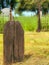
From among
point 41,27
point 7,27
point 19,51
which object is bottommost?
point 41,27

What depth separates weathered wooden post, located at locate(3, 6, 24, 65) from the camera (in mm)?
7117

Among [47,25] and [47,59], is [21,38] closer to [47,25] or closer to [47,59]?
[47,59]

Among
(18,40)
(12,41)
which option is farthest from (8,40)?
(18,40)

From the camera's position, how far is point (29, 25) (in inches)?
1182

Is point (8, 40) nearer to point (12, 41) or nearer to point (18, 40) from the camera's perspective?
point (12, 41)

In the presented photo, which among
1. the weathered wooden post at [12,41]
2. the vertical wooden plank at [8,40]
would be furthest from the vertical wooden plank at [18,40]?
the vertical wooden plank at [8,40]

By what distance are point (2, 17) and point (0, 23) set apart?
2.75 feet

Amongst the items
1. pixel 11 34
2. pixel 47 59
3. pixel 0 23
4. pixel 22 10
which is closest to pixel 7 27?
pixel 11 34

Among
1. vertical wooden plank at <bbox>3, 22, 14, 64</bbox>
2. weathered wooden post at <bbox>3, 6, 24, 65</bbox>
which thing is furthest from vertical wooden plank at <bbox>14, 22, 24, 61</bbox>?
vertical wooden plank at <bbox>3, 22, 14, 64</bbox>

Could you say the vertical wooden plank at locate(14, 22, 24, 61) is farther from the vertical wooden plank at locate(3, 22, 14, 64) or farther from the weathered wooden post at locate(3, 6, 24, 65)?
the vertical wooden plank at locate(3, 22, 14, 64)

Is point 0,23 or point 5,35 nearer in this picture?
point 5,35

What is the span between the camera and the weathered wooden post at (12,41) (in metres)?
7.12

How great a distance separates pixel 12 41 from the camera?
716 centimetres

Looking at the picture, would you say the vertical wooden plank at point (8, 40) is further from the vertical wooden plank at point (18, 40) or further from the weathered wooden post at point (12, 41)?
the vertical wooden plank at point (18, 40)
